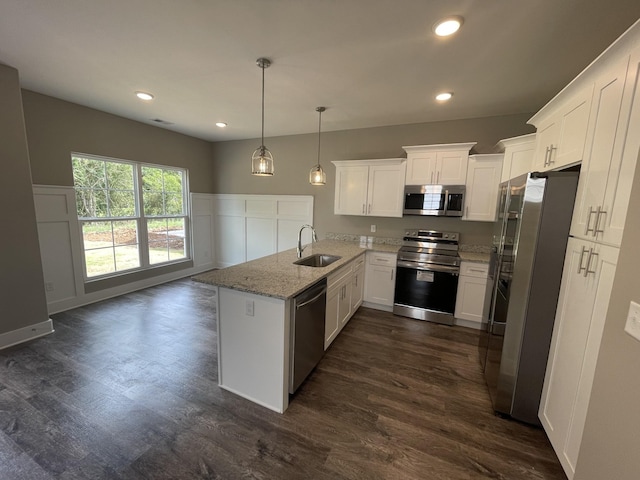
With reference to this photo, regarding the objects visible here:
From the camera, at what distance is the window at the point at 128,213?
3828 millimetres

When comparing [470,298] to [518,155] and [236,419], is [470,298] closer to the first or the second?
[518,155]

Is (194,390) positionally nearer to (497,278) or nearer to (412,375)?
(412,375)

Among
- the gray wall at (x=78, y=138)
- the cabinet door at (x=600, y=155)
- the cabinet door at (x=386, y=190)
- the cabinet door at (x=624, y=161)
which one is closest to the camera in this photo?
the cabinet door at (x=624, y=161)

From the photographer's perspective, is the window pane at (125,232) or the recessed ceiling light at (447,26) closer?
the recessed ceiling light at (447,26)

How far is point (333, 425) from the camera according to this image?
1873 mm

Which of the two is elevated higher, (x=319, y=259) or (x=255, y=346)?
(x=319, y=259)

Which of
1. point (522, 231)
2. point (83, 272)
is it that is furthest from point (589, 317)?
point (83, 272)

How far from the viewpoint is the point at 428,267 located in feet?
11.3

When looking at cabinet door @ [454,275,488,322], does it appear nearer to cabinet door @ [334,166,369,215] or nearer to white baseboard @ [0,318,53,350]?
cabinet door @ [334,166,369,215]

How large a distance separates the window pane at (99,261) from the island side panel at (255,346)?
316cm

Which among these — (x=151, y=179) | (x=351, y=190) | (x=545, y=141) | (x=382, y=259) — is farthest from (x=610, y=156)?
(x=151, y=179)

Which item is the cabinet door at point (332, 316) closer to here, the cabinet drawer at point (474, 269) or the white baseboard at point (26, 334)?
the cabinet drawer at point (474, 269)

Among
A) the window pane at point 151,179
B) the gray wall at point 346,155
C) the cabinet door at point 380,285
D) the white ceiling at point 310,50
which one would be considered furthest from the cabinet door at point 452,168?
the window pane at point 151,179

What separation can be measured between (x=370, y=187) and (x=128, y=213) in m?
3.98
